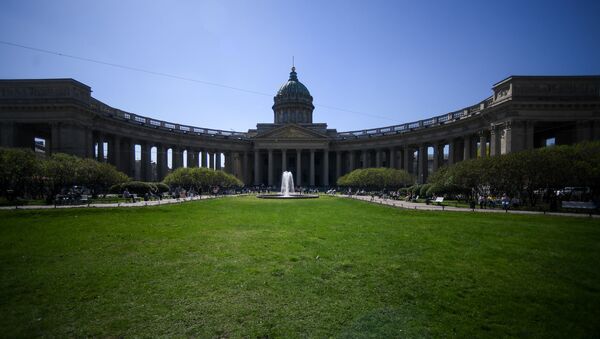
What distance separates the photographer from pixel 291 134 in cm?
8556

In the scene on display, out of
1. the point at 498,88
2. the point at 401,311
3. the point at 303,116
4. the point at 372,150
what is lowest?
the point at 401,311

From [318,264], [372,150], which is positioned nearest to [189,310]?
[318,264]

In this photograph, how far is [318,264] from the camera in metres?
8.98

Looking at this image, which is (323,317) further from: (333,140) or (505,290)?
(333,140)

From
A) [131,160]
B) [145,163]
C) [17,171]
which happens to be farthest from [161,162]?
[17,171]

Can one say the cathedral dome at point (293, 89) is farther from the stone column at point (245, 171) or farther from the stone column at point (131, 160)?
the stone column at point (131, 160)

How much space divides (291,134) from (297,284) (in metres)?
79.2

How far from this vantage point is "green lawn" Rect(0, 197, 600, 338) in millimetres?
5566

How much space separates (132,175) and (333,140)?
2109 inches

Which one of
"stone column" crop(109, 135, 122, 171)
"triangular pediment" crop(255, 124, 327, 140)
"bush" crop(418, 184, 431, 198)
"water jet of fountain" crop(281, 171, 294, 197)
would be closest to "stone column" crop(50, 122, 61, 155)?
"stone column" crop(109, 135, 122, 171)

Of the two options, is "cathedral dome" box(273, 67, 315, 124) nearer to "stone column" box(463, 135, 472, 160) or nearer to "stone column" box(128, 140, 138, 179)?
"stone column" box(128, 140, 138, 179)

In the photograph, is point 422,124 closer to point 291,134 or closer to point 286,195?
point 291,134

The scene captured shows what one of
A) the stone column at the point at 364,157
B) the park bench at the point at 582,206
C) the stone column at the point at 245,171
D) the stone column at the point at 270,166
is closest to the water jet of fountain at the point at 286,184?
the stone column at the point at 270,166

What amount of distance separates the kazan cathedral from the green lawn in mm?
36717
